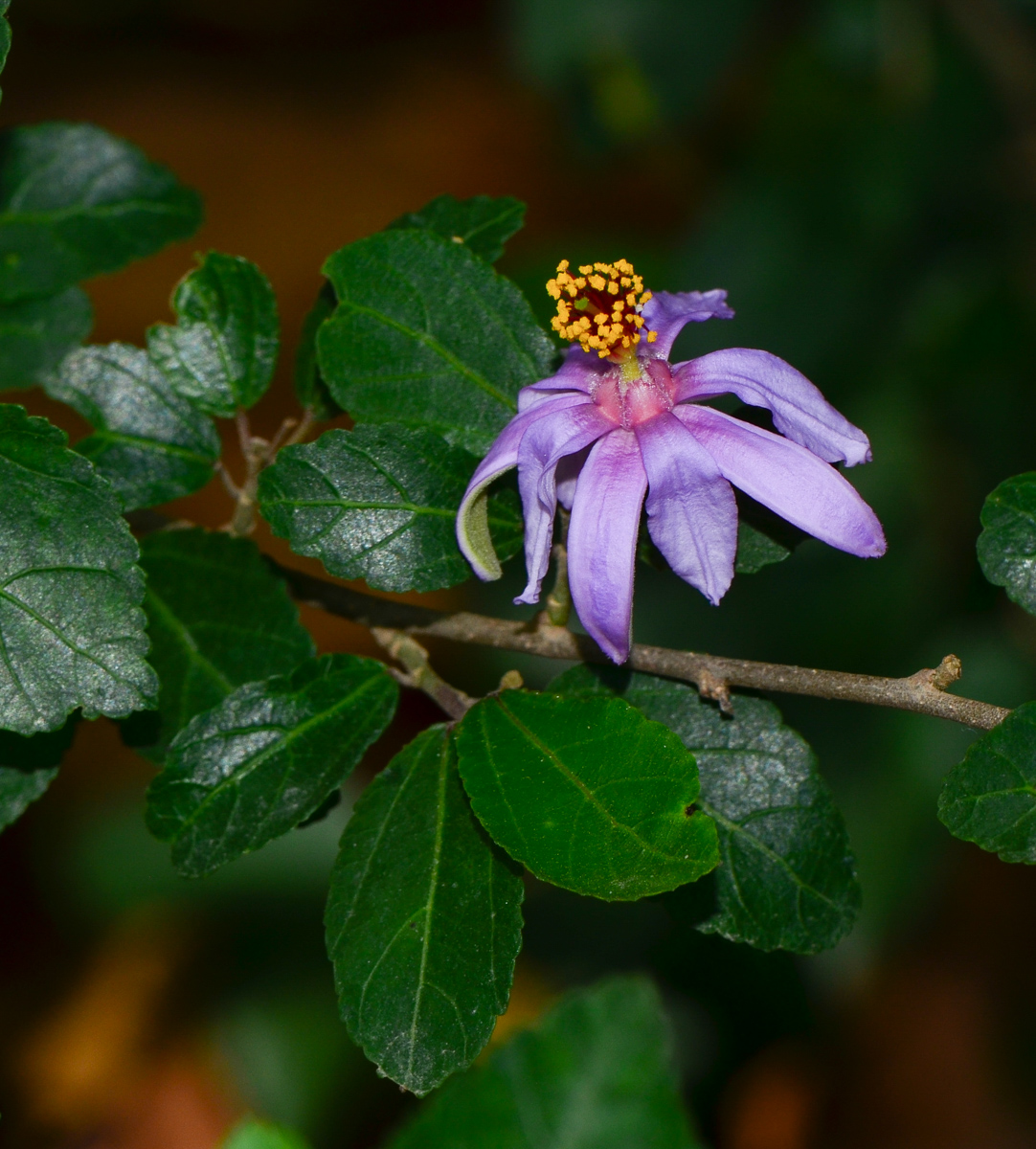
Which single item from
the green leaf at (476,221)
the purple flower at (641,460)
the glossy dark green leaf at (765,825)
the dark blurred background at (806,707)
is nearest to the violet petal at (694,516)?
the purple flower at (641,460)

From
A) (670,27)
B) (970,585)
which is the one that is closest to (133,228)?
(970,585)

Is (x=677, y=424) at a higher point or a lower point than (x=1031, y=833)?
higher

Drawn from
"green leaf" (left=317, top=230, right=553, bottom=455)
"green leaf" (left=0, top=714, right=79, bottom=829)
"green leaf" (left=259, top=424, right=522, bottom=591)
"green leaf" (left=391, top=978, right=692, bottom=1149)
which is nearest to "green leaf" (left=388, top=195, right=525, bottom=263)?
"green leaf" (left=317, top=230, right=553, bottom=455)

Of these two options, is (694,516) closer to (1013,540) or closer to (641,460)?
(641,460)

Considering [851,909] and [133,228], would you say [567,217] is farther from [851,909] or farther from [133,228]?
[851,909]

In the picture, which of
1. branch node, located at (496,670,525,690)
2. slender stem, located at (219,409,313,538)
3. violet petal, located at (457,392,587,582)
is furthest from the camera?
slender stem, located at (219,409,313,538)

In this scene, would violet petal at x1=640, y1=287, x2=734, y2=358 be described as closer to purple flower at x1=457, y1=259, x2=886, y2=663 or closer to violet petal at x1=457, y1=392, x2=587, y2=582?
purple flower at x1=457, y1=259, x2=886, y2=663
